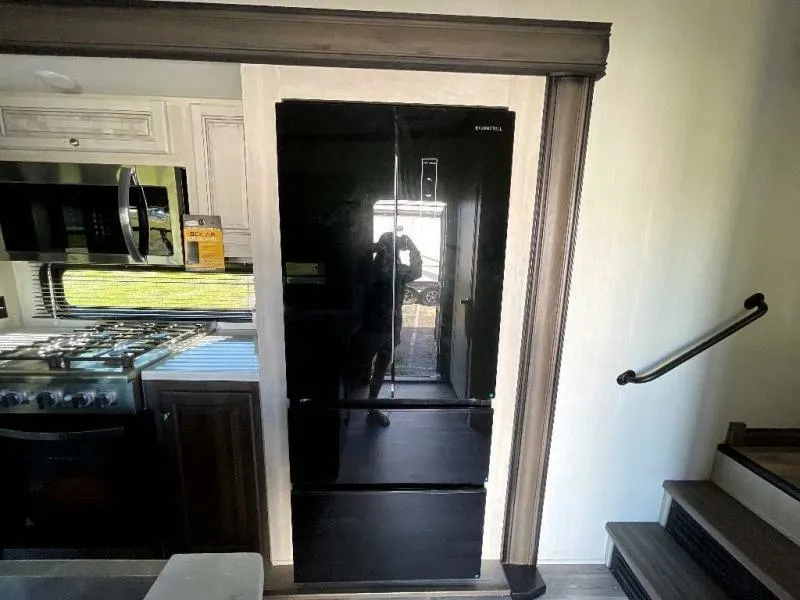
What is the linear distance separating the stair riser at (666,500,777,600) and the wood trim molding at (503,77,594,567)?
0.60 meters

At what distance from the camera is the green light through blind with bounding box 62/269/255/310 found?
76.1 inches

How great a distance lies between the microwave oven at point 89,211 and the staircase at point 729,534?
2449 mm

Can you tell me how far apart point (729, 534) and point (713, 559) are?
5.8 inches

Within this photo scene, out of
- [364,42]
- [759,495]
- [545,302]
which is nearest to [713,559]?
[759,495]

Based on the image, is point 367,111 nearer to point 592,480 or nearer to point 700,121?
point 700,121

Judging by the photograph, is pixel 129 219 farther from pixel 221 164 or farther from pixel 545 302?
pixel 545 302

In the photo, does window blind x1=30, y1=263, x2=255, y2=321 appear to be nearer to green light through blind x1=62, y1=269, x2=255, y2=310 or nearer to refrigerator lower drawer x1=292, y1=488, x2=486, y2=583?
green light through blind x1=62, y1=269, x2=255, y2=310

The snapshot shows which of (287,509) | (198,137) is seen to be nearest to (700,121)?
(198,137)

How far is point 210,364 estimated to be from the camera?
151 centimetres

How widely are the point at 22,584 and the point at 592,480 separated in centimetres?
181

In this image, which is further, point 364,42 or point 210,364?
point 210,364

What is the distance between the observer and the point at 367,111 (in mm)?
1188

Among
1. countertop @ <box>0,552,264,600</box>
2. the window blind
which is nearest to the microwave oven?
the window blind

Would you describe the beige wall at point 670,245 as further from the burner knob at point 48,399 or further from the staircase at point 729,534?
the burner knob at point 48,399
